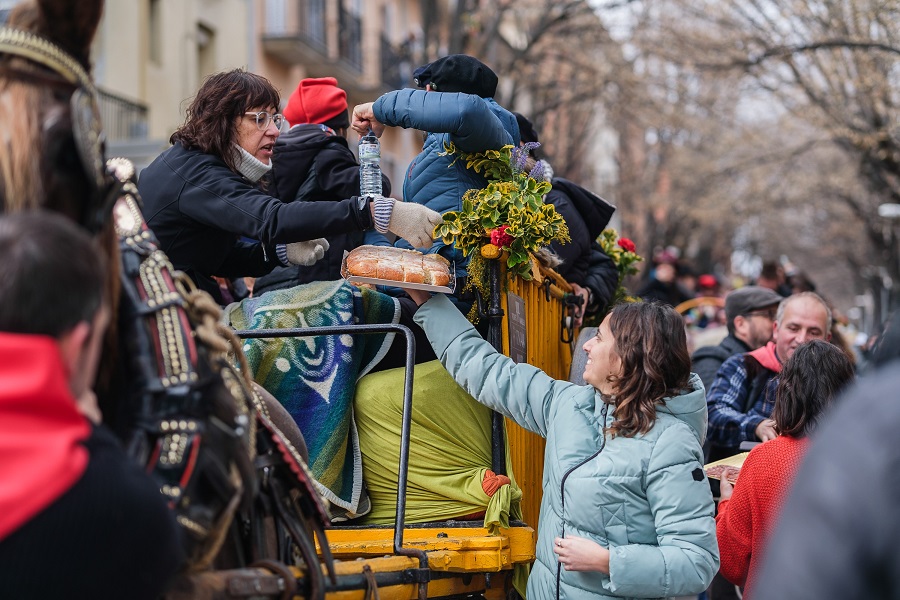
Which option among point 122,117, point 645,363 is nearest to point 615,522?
point 645,363

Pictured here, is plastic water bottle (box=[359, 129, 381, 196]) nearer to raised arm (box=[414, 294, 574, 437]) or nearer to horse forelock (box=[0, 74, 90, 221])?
raised arm (box=[414, 294, 574, 437])

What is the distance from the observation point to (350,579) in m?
3.04

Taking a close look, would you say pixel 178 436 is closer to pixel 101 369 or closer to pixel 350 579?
pixel 101 369

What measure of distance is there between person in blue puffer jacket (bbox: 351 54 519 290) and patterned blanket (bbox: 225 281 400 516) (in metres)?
0.49

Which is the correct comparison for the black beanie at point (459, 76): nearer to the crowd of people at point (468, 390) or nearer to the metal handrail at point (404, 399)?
the crowd of people at point (468, 390)

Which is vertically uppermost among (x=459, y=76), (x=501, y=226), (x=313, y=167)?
(x=459, y=76)

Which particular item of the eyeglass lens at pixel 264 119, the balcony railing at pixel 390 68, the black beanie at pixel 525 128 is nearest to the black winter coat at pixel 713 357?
the black beanie at pixel 525 128

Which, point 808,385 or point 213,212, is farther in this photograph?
point 808,385

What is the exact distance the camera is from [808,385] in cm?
441

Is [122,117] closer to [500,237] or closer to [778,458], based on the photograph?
[500,237]

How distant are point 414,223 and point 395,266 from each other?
26cm

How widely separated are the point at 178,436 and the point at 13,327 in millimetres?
486

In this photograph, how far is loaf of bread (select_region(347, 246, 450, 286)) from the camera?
4082 mm

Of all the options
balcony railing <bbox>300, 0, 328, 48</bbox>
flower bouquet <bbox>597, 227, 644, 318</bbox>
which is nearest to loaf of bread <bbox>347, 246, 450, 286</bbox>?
flower bouquet <bbox>597, 227, 644, 318</bbox>
